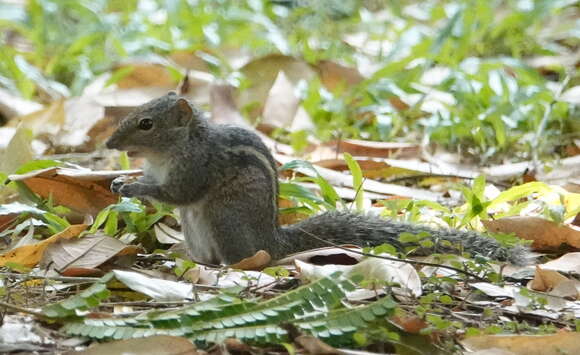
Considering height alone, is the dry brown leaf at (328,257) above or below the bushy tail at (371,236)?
below

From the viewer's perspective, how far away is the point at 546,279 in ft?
13.8

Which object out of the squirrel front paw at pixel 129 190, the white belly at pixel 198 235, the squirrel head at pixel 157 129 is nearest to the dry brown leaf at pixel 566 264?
the white belly at pixel 198 235

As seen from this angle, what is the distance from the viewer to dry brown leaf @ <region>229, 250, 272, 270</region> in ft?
14.6

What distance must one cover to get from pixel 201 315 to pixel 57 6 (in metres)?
7.08

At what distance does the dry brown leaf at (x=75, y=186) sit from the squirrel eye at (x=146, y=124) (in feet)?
1.21

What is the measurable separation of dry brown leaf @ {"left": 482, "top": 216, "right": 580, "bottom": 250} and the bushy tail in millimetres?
325

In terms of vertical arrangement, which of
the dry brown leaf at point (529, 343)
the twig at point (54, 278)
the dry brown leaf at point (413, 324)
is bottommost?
the dry brown leaf at point (529, 343)

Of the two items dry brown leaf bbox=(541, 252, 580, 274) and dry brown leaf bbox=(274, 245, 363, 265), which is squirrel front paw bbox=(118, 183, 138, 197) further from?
dry brown leaf bbox=(541, 252, 580, 274)

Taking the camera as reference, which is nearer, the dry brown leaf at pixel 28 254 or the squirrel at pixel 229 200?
the dry brown leaf at pixel 28 254

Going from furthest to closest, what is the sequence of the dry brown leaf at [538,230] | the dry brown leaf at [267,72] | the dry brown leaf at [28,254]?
the dry brown leaf at [267,72], the dry brown leaf at [538,230], the dry brown leaf at [28,254]

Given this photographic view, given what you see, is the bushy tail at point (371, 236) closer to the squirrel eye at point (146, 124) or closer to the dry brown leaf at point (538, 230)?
the dry brown leaf at point (538, 230)

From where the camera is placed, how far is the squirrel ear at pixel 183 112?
197 inches

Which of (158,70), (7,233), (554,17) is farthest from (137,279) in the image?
(554,17)

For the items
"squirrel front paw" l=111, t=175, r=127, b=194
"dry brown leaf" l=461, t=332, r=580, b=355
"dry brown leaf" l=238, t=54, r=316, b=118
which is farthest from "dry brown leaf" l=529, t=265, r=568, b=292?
"dry brown leaf" l=238, t=54, r=316, b=118
